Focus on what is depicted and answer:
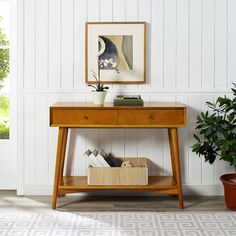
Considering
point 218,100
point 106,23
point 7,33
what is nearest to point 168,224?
point 218,100

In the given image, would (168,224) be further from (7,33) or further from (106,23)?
(7,33)

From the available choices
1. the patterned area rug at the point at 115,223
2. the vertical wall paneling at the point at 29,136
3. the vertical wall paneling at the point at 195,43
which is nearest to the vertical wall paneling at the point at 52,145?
the vertical wall paneling at the point at 29,136

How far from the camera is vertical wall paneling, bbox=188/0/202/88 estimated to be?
434cm

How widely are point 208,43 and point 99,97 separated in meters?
1.01

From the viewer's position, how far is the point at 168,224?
12.0ft

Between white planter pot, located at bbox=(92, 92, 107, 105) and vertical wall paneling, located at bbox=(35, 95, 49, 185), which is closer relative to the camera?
white planter pot, located at bbox=(92, 92, 107, 105)

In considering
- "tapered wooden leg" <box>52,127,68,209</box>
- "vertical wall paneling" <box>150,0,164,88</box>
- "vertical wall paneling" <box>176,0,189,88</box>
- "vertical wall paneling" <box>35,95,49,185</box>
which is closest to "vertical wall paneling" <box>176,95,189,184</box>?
"vertical wall paneling" <box>176,0,189,88</box>

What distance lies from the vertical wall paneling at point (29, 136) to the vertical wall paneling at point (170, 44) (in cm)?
111

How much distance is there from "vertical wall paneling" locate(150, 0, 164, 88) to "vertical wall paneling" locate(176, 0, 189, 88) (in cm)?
13

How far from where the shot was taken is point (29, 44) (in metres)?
4.36

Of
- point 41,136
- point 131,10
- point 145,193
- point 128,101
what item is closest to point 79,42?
point 131,10

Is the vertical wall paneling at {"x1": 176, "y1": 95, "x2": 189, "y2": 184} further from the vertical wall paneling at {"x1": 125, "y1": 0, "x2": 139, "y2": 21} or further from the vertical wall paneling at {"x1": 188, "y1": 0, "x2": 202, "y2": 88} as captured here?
the vertical wall paneling at {"x1": 125, "y1": 0, "x2": 139, "y2": 21}

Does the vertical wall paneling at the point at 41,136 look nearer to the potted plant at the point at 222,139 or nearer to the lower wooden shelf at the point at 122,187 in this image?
the lower wooden shelf at the point at 122,187

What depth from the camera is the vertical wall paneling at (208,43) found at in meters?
4.34
